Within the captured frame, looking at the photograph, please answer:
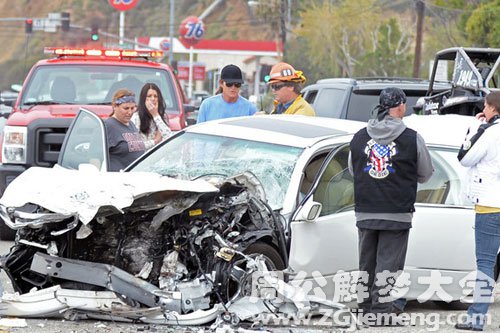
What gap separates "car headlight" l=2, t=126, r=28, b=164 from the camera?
12.5 m

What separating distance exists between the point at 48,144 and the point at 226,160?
14.6ft

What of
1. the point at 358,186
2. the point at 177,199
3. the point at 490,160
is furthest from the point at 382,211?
the point at 177,199

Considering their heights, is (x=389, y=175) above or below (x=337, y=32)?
above

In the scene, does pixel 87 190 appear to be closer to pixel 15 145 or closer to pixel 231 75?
pixel 231 75

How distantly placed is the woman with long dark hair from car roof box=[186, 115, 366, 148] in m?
1.48

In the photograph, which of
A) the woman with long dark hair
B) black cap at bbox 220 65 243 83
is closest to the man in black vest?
the woman with long dark hair

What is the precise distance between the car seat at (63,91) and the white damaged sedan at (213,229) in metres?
4.36

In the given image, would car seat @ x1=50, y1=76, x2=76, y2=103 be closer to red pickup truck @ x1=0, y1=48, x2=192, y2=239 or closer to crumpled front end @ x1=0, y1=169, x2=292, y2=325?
red pickup truck @ x1=0, y1=48, x2=192, y2=239

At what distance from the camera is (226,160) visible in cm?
862

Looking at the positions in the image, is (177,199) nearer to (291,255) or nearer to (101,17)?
(291,255)

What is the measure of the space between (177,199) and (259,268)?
71cm

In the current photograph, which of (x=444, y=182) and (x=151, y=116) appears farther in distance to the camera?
(x=151, y=116)

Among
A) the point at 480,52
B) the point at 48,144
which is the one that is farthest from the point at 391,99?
the point at 48,144

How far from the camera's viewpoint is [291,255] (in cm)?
793
